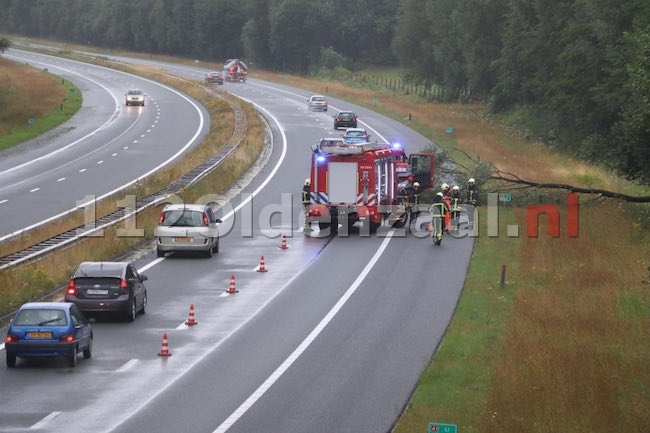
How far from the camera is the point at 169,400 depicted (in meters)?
19.6

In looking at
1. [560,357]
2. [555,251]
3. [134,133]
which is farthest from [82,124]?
[560,357]

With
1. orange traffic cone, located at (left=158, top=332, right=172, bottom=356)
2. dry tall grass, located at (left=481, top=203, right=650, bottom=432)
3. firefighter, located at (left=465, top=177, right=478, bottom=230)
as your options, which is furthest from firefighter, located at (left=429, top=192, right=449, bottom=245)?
orange traffic cone, located at (left=158, top=332, right=172, bottom=356)

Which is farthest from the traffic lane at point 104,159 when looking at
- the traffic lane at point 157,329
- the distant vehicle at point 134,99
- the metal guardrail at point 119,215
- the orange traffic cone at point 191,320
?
the orange traffic cone at point 191,320

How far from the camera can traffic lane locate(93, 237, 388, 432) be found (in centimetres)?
1863

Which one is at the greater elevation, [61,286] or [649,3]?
[649,3]

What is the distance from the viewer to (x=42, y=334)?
844 inches

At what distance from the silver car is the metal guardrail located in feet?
8.25

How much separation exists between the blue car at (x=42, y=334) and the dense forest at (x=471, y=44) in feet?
36.8

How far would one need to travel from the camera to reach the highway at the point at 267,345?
18766 millimetres

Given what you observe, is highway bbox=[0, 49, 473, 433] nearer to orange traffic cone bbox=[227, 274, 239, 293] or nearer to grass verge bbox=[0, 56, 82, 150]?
orange traffic cone bbox=[227, 274, 239, 293]

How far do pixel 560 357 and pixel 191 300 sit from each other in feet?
34.0

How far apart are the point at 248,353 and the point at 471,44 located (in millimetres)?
82121

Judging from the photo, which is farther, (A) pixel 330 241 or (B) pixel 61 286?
(A) pixel 330 241

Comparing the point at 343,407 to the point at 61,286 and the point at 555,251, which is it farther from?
the point at 555,251
